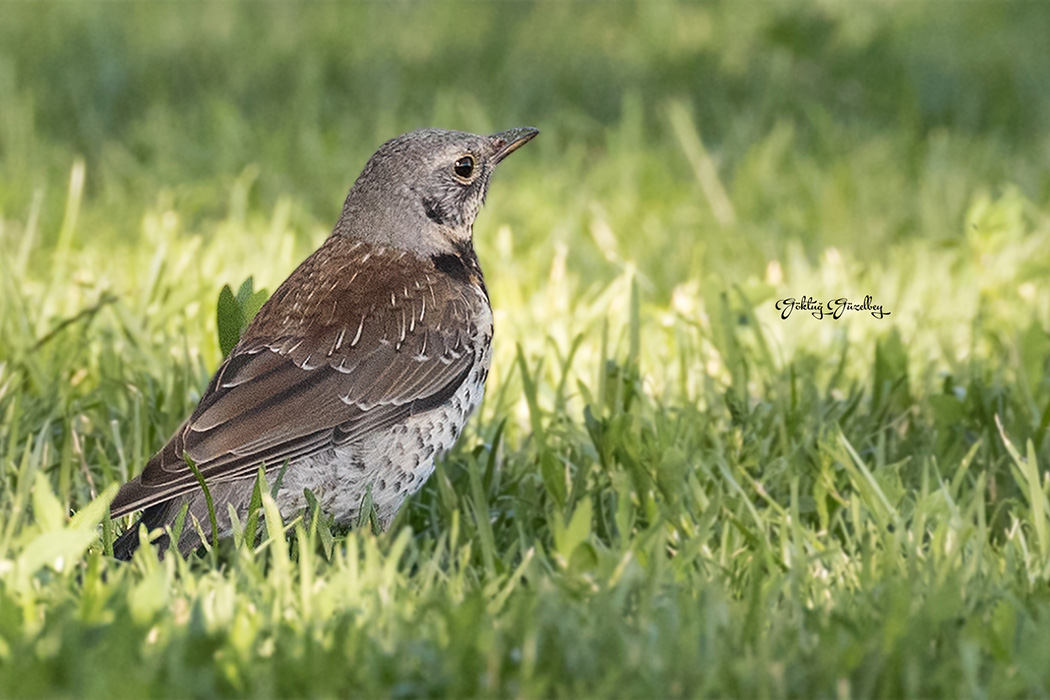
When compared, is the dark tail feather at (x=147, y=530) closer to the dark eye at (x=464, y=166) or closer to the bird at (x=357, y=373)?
the bird at (x=357, y=373)

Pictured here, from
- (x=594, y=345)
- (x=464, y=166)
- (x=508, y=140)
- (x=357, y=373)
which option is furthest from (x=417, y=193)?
(x=594, y=345)

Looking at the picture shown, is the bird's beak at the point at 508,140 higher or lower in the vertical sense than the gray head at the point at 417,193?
higher

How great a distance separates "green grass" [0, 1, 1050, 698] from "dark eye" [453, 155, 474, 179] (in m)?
0.68

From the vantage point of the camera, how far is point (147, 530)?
375 cm

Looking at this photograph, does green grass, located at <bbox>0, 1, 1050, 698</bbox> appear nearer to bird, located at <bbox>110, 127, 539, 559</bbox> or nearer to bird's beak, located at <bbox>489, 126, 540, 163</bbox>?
bird, located at <bbox>110, 127, 539, 559</bbox>

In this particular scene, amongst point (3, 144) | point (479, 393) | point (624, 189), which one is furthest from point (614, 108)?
point (479, 393)

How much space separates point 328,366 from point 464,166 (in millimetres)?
890

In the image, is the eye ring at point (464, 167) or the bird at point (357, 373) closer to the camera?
the bird at point (357, 373)

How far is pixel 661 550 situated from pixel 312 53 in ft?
24.0

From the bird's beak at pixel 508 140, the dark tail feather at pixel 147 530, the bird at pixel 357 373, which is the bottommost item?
the dark tail feather at pixel 147 530

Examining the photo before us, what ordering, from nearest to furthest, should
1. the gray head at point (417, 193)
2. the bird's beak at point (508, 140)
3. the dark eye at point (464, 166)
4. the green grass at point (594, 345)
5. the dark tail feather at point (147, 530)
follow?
1. the green grass at point (594, 345)
2. the dark tail feather at point (147, 530)
3. the gray head at point (417, 193)
4. the dark eye at point (464, 166)
5. the bird's beak at point (508, 140)

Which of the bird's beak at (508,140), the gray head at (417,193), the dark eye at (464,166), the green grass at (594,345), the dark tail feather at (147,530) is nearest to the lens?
the green grass at (594,345)

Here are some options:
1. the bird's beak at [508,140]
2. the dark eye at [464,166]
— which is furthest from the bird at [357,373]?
→ the bird's beak at [508,140]

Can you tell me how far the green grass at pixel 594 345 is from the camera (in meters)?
2.91
